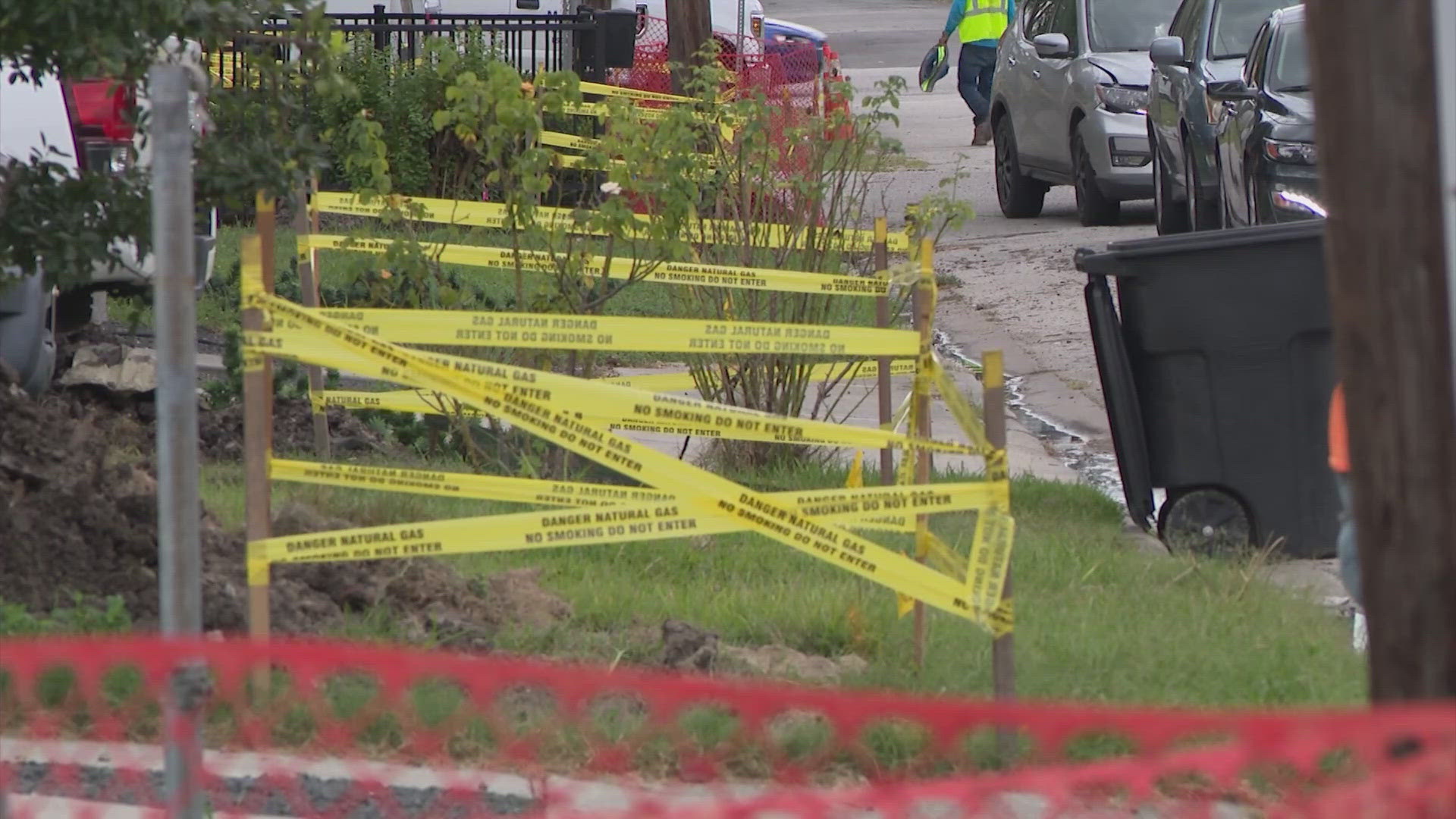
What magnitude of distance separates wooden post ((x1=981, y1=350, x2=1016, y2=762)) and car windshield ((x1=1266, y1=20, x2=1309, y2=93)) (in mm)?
6922

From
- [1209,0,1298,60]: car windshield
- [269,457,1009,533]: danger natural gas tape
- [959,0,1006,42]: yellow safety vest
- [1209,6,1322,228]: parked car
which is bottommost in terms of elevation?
[269,457,1009,533]: danger natural gas tape

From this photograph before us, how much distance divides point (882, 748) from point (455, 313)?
1.40m

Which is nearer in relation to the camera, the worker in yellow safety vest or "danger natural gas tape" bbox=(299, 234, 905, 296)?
"danger natural gas tape" bbox=(299, 234, 905, 296)

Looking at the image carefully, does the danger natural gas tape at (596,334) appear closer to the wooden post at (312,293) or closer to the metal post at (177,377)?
the metal post at (177,377)

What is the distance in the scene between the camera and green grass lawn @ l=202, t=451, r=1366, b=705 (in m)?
5.02

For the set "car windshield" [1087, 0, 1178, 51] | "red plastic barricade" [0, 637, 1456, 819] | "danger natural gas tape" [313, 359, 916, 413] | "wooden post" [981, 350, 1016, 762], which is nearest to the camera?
"red plastic barricade" [0, 637, 1456, 819]

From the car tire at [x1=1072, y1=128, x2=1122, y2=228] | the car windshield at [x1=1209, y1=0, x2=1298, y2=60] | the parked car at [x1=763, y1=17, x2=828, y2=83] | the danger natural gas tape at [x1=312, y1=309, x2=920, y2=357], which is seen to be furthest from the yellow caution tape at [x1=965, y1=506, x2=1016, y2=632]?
the parked car at [x1=763, y1=17, x2=828, y2=83]

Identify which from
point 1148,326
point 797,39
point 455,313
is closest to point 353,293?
point 1148,326

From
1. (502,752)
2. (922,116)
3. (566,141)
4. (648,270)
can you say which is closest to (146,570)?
(502,752)

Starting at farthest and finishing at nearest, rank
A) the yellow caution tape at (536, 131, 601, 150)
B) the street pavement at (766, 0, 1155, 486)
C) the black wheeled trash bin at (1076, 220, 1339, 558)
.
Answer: the street pavement at (766, 0, 1155, 486) < the yellow caution tape at (536, 131, 601, 150) < the black wheeled trash bin at (1076, 220, 1339, 558)

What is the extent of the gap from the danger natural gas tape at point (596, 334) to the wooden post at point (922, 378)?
15 cm

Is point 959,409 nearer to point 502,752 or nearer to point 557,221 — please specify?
point 502,752

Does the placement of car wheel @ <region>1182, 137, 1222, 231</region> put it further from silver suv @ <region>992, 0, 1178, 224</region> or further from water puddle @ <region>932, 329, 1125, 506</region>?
water puddle @ <region>932, 329, 1125, 506</region>

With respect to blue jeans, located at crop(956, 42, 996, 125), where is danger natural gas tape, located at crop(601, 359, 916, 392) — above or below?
below
